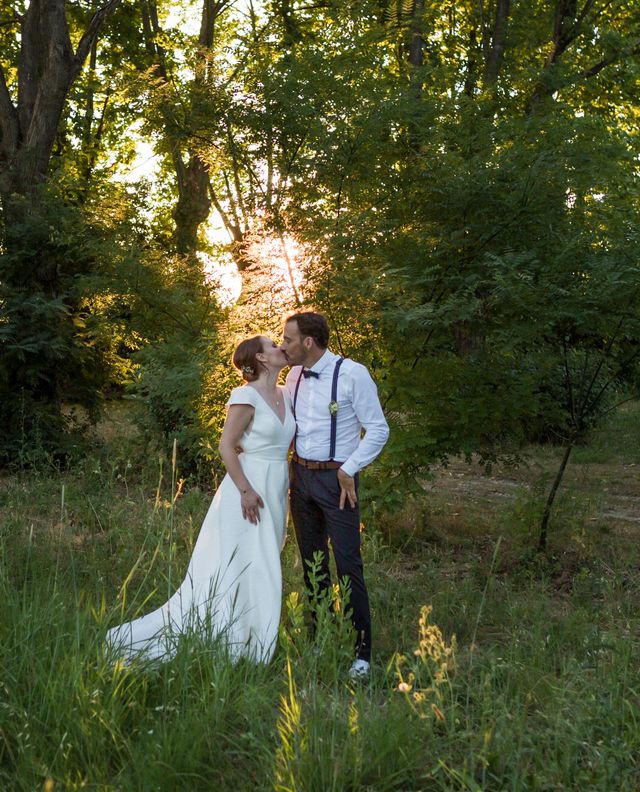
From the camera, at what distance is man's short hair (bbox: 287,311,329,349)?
5250 mm

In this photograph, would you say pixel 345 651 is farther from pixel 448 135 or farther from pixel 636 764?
pixel 448 135

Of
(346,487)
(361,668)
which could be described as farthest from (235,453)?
(361,668)

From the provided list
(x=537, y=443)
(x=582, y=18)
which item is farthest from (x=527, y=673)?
(x=582, y=18)

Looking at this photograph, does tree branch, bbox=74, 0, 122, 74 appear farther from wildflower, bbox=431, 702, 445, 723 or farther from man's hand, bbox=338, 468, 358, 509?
wildflower, bbox=431, 702, 445, 723

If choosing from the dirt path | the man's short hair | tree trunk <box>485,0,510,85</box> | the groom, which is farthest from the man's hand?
tree trunk <box>485,0,510,85</box>

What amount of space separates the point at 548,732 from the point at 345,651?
3.76 ft

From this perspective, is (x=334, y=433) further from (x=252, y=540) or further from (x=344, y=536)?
(x=252, y=540)

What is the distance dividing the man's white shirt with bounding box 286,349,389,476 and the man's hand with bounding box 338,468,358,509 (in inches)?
5.2

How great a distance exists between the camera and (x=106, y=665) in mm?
3729

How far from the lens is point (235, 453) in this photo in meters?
5.31

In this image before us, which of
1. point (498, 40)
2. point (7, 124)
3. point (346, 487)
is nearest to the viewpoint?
point (346, 487)

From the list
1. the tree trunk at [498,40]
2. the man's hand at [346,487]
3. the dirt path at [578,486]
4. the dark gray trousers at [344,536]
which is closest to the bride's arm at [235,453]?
the dark gray trousers at [344,536]

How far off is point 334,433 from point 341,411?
135mm

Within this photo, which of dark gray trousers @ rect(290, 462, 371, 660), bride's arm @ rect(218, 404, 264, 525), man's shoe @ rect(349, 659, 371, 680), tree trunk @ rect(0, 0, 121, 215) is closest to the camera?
man's shoe @ rect(349, 659, 371, 680)
